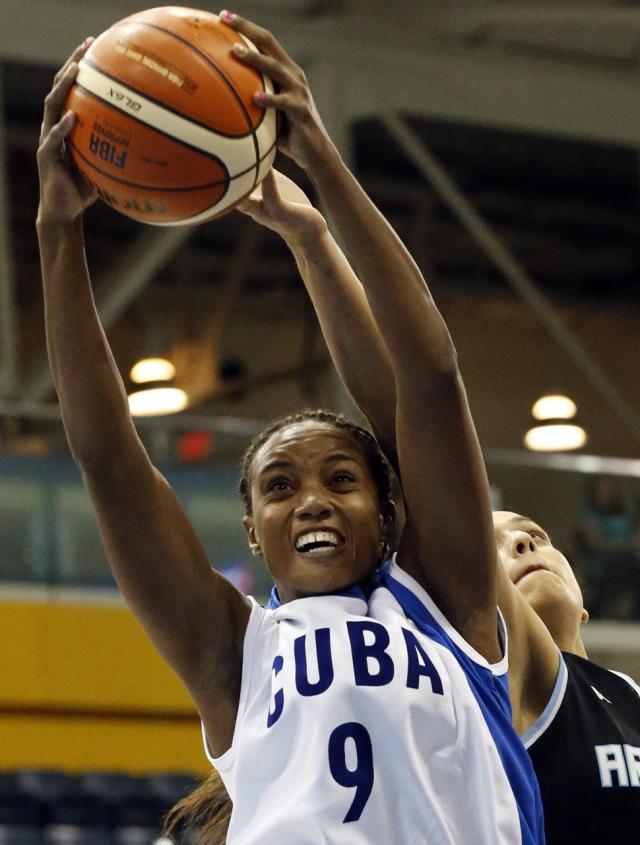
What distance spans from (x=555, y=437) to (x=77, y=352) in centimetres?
1225

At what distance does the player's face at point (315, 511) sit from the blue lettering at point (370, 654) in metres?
0.12

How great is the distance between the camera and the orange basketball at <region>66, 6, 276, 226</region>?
241 cm

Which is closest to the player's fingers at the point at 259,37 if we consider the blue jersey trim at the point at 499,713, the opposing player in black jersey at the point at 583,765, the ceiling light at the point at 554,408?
the blue jersey trim at the point at 499,713

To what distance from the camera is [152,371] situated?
44.0 ft

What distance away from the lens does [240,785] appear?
240 cm

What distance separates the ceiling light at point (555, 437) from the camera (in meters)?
14.4

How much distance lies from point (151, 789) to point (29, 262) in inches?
297

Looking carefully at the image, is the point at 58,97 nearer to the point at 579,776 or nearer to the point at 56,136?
the point at 56,136

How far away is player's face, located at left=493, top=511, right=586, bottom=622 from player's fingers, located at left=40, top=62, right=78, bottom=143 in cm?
122

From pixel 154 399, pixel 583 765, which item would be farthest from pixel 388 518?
pixel 154 399

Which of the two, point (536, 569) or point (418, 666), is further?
point (536, 569)

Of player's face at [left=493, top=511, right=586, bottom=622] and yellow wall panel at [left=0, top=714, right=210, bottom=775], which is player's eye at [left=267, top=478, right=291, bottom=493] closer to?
player's face at [left=493, top=511, right=586, bottom=622]

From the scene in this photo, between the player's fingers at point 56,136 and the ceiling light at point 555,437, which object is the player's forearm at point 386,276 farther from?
the ceiling light at point 555,437

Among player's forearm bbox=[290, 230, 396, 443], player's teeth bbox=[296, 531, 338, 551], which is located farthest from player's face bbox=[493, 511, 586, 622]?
player's teeth bbox=[296, 531, 338, 551]
